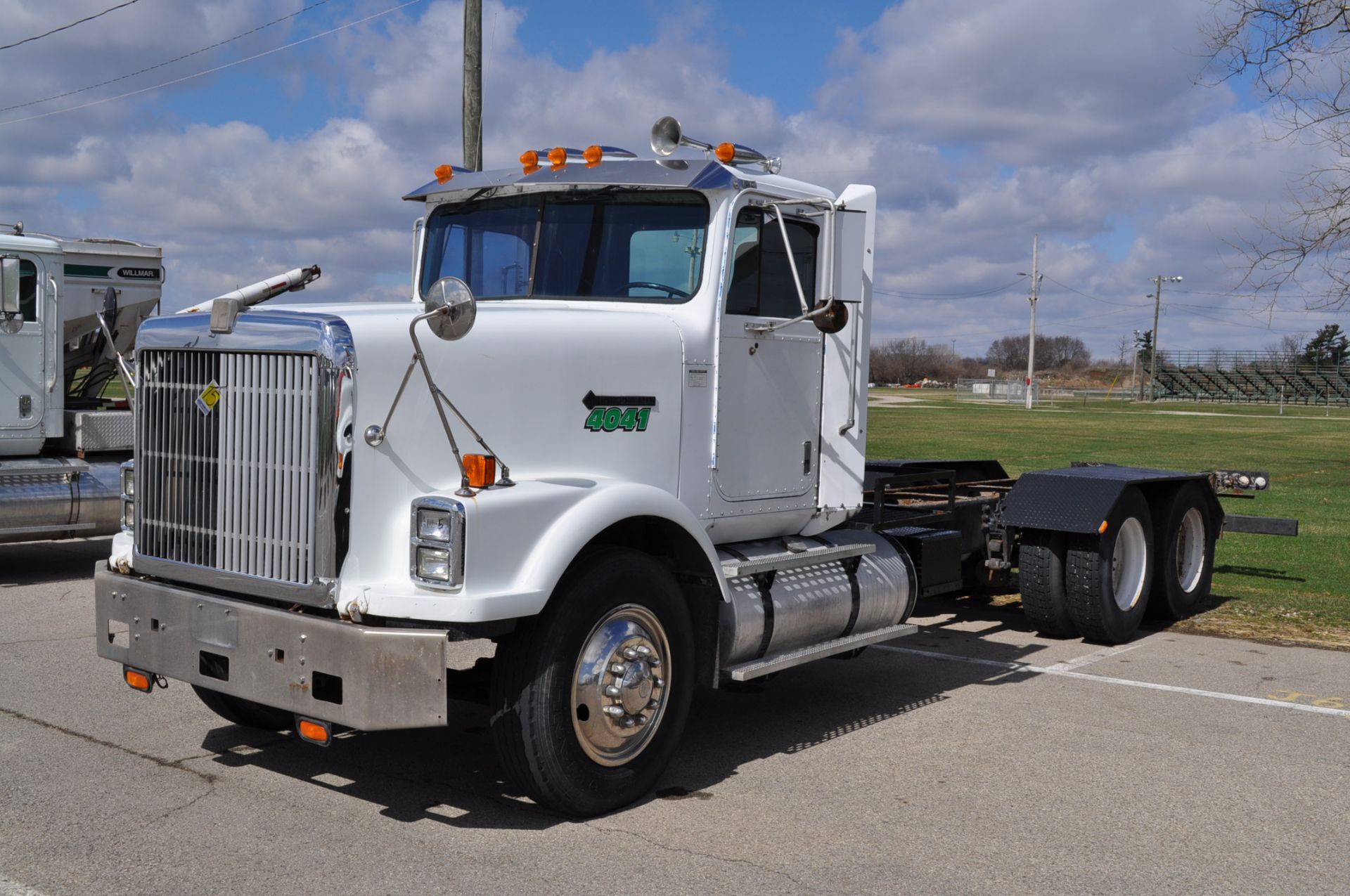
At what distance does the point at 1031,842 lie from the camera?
4941mm

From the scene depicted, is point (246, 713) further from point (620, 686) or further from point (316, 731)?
point (620, 686)

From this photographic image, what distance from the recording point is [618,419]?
552 cm

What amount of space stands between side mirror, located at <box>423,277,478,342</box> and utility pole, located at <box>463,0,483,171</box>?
10258mm

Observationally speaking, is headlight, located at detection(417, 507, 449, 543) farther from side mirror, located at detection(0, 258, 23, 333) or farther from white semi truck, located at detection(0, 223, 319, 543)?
side mirror, located at detection(0, 258, 23, 333)

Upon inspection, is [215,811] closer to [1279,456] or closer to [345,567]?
[345,567]

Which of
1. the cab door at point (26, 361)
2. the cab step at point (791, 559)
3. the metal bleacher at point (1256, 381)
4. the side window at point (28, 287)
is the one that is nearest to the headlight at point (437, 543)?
the cab step at point (791, 559)

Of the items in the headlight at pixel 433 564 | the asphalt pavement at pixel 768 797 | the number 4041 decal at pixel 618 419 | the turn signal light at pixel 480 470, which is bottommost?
the asphalt pavement at pixel 768 797

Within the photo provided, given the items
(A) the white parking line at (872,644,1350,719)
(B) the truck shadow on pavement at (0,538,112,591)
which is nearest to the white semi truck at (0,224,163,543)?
(B) the truck shadow on pavement at (0,538,112,591)

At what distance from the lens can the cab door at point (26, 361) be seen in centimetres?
1126

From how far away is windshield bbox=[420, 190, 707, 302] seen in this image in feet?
19.6

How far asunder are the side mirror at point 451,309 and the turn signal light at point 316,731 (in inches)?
58.7

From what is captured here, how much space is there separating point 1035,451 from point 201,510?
27.1 metres

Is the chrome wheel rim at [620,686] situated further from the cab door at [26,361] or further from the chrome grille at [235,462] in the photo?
the cab door at [26,361]

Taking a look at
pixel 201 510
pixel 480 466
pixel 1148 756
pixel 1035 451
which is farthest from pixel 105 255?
pixel 1035 451
